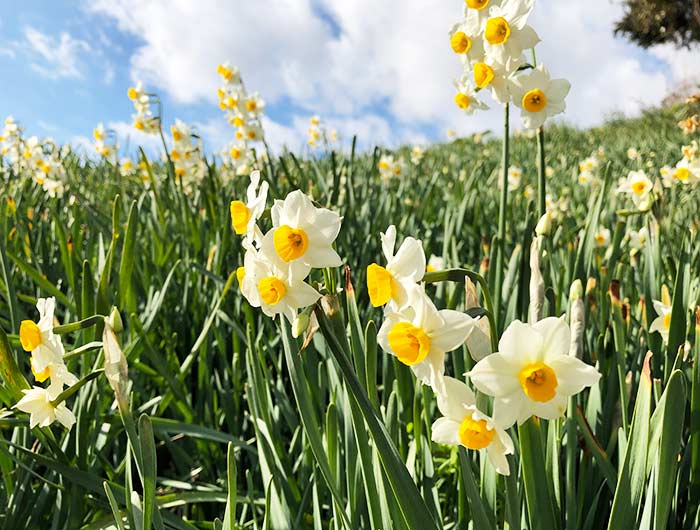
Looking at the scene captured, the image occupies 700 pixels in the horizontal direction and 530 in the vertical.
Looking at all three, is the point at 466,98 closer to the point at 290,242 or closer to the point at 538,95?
the point at 538,95

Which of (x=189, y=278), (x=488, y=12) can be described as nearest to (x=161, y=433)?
(x=189, y=278)

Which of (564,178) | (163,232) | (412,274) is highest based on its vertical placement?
(564,178)

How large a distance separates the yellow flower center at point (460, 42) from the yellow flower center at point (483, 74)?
0.07m

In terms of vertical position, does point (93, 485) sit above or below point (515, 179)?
below

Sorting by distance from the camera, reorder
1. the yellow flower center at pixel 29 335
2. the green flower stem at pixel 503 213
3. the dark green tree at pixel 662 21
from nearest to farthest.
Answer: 1. the yellow flower center at pixel 29 335
2. the green flower stem at pixel 503 213
3. the dark green tree at pixel 662 21

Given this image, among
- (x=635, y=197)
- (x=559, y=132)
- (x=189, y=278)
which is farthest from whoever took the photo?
(x=559, y=132)

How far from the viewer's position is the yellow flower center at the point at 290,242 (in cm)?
64

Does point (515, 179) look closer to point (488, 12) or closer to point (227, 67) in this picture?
point (227, 67)

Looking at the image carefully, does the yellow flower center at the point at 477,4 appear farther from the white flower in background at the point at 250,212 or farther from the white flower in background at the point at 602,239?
the white flower in background at the point at 602,239

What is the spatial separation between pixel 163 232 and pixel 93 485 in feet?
4.54

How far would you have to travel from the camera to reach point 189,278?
71.7 inches

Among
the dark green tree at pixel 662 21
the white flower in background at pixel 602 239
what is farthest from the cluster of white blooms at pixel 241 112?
the dark green tree at pixel 662 21

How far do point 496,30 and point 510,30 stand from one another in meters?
0.03

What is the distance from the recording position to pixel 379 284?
1.82 feet
